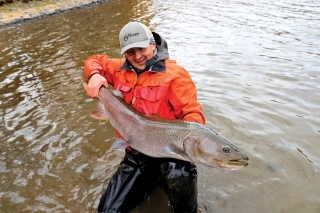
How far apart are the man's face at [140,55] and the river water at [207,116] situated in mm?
1816

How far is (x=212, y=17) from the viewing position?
16.1 m

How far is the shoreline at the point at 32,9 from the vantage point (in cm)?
1786

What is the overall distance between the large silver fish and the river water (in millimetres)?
1178

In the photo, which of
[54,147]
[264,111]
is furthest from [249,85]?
[54,147]

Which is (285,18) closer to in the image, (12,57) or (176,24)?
(176,24)

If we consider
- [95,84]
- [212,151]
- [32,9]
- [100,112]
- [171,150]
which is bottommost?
[32,9]

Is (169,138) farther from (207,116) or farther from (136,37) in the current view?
(207,116)

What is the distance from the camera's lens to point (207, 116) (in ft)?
20.7

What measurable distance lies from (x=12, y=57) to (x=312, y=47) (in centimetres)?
1060

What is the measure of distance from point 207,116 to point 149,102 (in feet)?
9.73

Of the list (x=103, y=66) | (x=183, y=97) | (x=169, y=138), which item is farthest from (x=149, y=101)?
(x=103, y=66)

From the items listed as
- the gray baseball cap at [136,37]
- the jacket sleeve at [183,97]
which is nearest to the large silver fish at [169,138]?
the jacket sleeve at [183,97]

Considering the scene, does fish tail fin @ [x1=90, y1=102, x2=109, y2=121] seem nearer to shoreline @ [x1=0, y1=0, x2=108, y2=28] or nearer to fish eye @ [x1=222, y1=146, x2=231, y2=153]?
fish eye @ [x1=222, y1=146, x2=231, y2=153]

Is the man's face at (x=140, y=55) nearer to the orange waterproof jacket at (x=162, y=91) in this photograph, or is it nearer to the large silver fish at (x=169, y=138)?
the orange waterproof jacket at (x=162, y=91)
